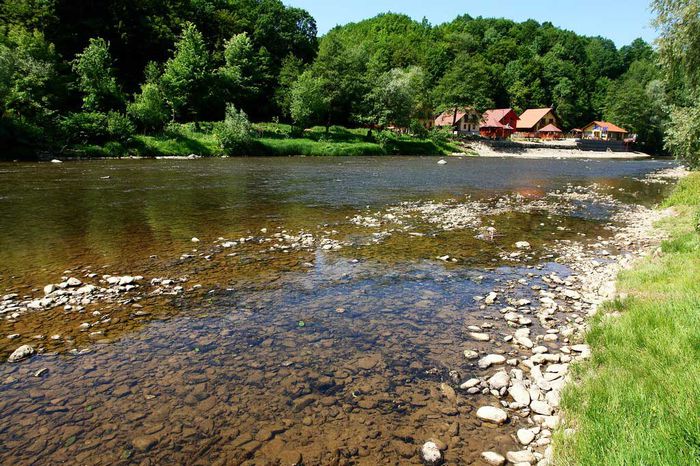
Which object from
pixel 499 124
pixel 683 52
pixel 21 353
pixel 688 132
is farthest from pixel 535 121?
pixel 21 353

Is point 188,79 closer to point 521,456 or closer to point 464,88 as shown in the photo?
point 464,88

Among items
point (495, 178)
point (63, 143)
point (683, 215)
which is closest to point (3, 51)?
point (63, 143)

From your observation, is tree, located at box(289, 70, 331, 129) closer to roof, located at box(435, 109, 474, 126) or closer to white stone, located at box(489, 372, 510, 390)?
roof, located at box(435, 109, 474, 126)

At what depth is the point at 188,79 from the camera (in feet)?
251

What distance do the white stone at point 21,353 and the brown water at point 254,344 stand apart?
25cm

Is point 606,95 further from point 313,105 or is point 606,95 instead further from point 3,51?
point 3,51

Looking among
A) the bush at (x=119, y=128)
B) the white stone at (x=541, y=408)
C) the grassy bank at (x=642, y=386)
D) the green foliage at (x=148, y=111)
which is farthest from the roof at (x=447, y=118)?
the white stone at (x=541, y=408)

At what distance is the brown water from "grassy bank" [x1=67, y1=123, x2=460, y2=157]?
43978 mm

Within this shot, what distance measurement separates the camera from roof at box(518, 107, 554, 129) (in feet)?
436

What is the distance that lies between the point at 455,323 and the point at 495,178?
1510 inches

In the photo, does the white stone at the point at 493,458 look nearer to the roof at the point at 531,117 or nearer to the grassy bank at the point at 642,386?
the grassy bank at the point at 642,386

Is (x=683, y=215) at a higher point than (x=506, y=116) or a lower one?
lower

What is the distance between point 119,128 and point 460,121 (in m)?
96.8

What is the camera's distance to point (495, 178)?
44594 millimetres
